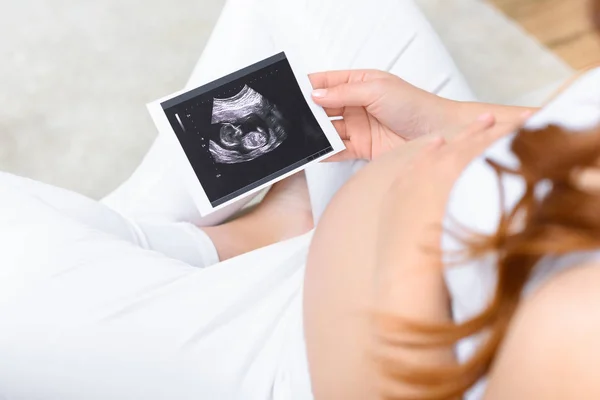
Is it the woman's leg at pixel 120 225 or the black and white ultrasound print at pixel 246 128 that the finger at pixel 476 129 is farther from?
the woman's leg at pixel 120 225

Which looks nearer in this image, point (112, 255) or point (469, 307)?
point (469, 307)

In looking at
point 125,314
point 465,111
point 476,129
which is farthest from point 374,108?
point 125,314

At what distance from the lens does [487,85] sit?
1.42m

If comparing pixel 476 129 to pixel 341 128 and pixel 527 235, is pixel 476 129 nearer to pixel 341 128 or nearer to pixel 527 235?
pixel 527 235

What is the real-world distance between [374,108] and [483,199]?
45 centimetres

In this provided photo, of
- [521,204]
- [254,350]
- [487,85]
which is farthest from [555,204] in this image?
[487,85]

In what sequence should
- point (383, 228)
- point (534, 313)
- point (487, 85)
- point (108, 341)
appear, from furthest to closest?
point (487, 85) → point (108, 341) → point (383, 228) → point (534, 313)

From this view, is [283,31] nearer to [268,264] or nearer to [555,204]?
[268,264]

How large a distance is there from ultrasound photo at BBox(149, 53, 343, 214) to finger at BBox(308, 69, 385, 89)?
21mm

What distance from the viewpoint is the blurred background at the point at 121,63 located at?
1276mm

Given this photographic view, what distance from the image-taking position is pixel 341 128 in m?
0.93

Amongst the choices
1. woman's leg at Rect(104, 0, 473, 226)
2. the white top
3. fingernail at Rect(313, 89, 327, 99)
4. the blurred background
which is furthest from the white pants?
the blurred background

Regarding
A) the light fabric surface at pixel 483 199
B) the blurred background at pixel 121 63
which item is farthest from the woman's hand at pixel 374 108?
the blurred background at pixel 121 63

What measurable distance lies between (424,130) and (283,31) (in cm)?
27
